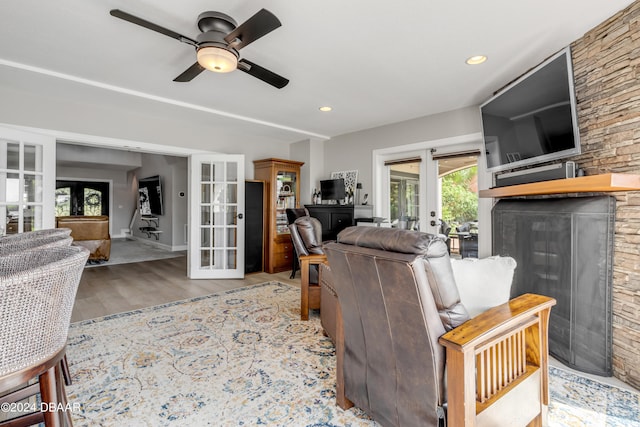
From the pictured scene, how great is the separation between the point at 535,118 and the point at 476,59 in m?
0.70

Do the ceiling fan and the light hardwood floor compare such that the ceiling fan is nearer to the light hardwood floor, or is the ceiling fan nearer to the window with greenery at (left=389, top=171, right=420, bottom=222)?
the light hardwood floor

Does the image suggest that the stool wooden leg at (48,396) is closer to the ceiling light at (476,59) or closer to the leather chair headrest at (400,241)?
the leather chair headrest at (400,241)

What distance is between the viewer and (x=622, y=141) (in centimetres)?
197

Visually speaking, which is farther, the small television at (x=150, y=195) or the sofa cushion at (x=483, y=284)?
the small television at (x=150, y=195)

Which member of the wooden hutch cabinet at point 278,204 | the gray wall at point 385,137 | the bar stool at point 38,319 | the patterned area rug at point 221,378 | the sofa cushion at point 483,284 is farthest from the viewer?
the wooden hutch cabinet at point 278,204

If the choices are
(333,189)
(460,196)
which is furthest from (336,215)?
(460,196)

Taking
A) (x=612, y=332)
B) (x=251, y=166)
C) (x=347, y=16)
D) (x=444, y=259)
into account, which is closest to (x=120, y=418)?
(x=444, y=259)

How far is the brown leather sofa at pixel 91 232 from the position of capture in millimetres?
5594

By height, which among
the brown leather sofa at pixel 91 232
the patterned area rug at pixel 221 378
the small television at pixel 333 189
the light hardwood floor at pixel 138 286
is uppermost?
the small television at pixel 333 189

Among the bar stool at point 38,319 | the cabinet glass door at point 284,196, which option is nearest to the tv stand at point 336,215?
the cabinet glass door at point 284,196

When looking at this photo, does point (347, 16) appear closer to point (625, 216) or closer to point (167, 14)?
point (167, 14)

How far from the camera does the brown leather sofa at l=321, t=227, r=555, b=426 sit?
1088mm

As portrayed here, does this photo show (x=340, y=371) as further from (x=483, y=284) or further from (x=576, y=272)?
(x=576, y=272)

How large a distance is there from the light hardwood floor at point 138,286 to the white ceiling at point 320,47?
2.35 metres
